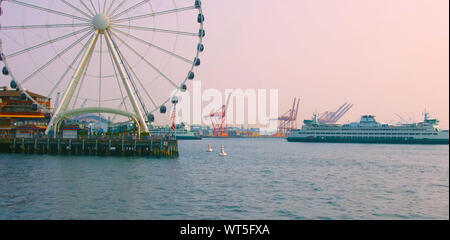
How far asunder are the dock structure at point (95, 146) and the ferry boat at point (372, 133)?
116 meters

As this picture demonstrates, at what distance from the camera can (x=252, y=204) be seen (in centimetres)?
2898

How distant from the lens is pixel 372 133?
16762 cm

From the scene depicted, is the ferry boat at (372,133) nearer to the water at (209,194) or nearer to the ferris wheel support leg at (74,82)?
the water at (209,194)

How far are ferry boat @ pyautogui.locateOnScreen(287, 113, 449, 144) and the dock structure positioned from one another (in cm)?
11614

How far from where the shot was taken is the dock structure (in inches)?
2667

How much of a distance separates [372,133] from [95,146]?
4912 inches

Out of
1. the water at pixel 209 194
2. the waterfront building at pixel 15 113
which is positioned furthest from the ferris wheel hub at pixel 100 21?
the waterfront building at pixel 15 113

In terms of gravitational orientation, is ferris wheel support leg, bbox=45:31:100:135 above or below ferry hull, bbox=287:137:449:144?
above

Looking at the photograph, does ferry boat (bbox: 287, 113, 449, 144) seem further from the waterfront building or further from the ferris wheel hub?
the ferris wheel hub

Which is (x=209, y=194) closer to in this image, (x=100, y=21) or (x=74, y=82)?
(x=100, y=21)

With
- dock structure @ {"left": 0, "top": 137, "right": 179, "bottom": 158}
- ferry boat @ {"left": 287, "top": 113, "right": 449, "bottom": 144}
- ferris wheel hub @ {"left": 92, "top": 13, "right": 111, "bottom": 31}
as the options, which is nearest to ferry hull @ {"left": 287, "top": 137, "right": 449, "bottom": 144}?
ferry boat @ {"left": 287, "top": 113, "right": 449, "bottom": 144}

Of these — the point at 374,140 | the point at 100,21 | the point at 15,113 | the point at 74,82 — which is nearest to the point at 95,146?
the point at 74,82
